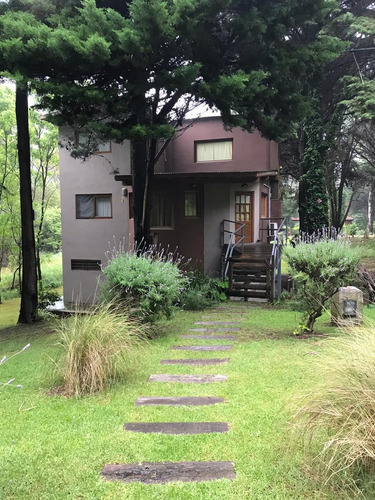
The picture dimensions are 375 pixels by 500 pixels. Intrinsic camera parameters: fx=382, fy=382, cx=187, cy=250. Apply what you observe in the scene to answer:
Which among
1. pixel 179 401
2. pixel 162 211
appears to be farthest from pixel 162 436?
pixel 162 211

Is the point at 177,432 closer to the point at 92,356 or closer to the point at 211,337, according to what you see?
the point at 92,356

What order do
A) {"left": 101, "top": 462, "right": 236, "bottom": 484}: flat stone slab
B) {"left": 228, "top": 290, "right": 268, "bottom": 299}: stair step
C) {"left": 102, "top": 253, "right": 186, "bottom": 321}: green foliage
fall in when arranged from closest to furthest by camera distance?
{"left": 101, "top": 462, "right": 236, "bottom": 484}: flat stone slab, {"left": 102, "top": 253, "right": 186, "bottom": 321}: green foliage, {"left": 228, "top": 290, "right": 268, "bottom": 299}: stair step

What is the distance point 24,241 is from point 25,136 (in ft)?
9.68

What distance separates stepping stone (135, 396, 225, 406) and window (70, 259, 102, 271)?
1208 cm

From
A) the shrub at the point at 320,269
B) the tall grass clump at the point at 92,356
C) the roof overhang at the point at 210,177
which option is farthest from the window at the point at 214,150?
the tall grass clump at the point at 92,356

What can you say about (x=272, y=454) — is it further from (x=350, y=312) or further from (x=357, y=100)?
(x=357, y=100)

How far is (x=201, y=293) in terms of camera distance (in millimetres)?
10117

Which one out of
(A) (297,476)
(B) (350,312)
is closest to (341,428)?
(A) (297,476)

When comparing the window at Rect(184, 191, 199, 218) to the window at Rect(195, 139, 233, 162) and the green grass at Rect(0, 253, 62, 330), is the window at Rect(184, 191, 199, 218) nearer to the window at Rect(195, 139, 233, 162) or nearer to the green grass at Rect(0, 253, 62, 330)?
the window at Rect(195, 139, 233, 162)

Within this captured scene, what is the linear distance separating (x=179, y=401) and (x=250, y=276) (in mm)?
7967

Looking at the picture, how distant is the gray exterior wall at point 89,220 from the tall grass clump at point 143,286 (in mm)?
8478

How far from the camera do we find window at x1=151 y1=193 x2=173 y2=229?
46.3 feet

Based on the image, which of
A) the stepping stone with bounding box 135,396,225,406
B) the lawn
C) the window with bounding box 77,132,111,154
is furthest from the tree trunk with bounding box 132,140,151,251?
the stepping stone with bounding box 135,396,225,406

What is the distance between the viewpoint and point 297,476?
2.43m
